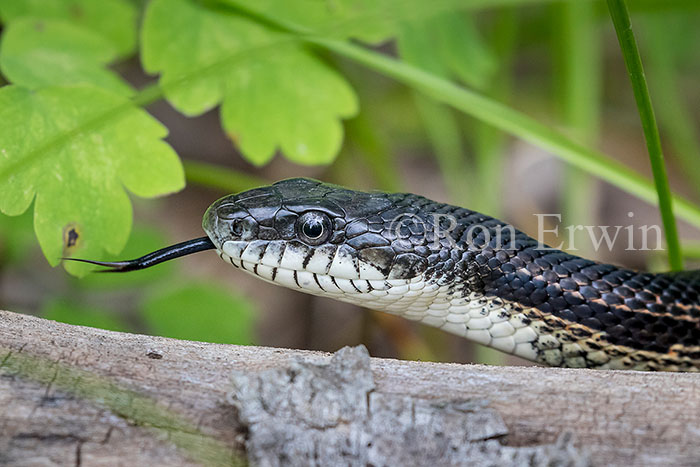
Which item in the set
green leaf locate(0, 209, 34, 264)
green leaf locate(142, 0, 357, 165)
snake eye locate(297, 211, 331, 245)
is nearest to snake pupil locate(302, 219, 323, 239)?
snake eye locate(297, 211, 331, 245)

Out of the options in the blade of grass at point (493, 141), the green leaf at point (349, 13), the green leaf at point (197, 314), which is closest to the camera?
the green leaf at point (349, 13)

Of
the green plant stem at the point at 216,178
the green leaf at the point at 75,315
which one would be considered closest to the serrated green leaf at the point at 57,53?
the green plant stem at the point at 216,178

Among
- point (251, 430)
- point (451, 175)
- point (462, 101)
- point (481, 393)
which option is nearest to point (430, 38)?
point (462, 101)

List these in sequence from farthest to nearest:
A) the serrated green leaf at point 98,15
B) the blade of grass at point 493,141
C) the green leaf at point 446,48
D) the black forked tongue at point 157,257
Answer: the blade of grass at point 493,141 → the green leaf at point 446,48 → the serrated green leaf at point 98,15 → the black forked tongue at point 157,257

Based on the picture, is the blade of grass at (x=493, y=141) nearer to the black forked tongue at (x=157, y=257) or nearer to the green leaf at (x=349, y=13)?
the green leaf at (x=349, y=13)

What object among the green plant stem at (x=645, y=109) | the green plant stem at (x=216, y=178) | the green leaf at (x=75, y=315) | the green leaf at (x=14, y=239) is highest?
the green plant stem at (x=216, y=178)

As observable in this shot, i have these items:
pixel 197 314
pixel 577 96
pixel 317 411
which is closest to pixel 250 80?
pixel 197 314
